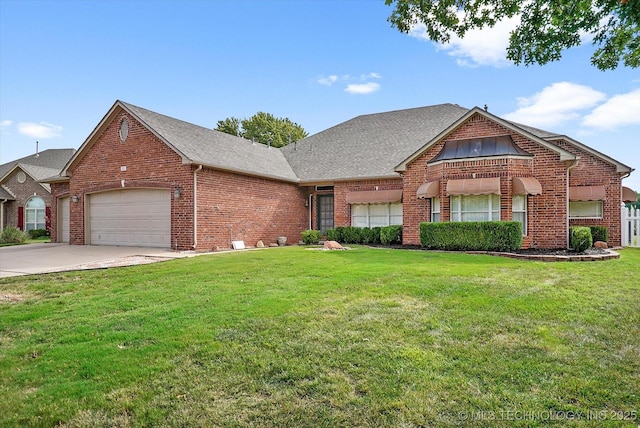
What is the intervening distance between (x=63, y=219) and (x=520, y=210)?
2319 cm

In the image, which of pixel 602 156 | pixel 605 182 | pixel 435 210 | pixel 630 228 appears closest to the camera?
pixel 435 210

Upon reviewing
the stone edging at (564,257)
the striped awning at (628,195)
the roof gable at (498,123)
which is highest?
the roof gable at (498,123)

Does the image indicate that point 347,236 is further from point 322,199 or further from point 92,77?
point 92,77

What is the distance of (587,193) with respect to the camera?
1650 centimetres

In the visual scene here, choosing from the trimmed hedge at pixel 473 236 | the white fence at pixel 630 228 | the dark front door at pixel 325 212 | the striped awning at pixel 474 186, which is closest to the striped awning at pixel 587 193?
the white fence at pixel 630 228

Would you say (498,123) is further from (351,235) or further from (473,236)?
(351,235)

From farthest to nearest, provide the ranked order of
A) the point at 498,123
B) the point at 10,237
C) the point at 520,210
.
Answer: the point at 10,237, the point at 498,123, the point at 520,210

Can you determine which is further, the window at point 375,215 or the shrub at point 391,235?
the window at point 375,215

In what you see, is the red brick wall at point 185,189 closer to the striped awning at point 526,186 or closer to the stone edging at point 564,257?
the stone edging at point 564,257

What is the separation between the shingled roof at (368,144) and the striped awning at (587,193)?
7184 mm

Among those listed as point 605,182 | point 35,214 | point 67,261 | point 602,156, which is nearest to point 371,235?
point 605,182

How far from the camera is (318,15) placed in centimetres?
1462

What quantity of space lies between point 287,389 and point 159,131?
14694 millimetres

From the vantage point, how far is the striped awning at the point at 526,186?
1367 cm
